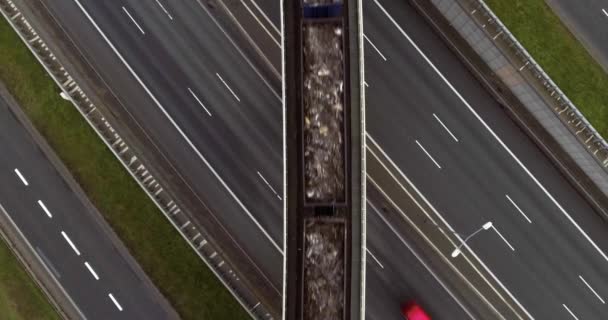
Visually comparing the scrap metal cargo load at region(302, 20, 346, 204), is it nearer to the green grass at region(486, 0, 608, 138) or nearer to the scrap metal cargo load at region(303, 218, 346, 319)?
the scrap metal cargo load at region(303, 218, 346, 319)

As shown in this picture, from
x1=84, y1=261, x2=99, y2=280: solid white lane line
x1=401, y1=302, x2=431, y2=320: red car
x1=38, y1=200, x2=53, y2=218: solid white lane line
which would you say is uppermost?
x1=38, y1=200, x2=53, y2=218: solid white lane line

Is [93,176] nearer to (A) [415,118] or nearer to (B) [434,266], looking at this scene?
(A) [415,118]

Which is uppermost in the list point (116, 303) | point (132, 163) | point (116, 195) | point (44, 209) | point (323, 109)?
point (44, 209)

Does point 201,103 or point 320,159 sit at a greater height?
point 201,103

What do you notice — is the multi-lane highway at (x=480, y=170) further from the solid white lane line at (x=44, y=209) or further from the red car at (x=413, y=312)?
the solid white lane line at (x=44, y=209)

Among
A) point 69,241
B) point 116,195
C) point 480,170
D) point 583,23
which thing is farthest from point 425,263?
point 69,241

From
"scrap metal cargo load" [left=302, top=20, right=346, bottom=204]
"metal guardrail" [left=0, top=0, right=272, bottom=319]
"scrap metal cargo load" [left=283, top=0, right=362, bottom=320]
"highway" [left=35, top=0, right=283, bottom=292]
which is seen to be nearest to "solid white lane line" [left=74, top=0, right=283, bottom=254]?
"highway" [left=35, top=0, right=283, bottom=292]

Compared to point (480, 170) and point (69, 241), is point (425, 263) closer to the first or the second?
point (480, 170)
